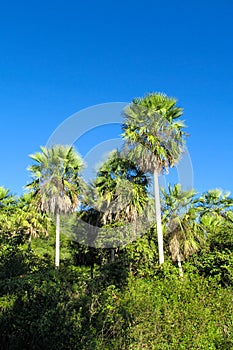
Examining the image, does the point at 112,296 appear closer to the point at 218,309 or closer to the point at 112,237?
the point at 218,309

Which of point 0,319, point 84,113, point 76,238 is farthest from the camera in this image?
point 76,238

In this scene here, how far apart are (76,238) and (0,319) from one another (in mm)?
17870

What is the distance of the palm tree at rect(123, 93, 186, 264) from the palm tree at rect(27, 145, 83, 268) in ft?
12.9

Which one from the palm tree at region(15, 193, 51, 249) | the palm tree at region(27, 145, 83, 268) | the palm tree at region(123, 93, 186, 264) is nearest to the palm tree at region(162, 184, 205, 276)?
the palm tree at region(123, 93, 186, 264)

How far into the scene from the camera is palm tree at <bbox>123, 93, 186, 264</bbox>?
1875 centimetres

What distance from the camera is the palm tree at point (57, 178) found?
20.5 meters

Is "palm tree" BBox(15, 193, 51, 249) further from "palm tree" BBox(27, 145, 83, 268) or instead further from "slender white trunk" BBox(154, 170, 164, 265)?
"slender white trunk" BBox(154, 170, 164, 265)

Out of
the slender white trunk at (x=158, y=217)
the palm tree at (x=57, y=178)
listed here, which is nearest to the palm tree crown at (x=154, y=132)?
the slender white trunk at (x=158, y=217)

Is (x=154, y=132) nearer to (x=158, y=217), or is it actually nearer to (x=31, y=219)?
(x=158, y=217)

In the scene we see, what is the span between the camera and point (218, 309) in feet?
32.0

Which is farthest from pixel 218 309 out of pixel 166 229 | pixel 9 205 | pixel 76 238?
pixel 9 205

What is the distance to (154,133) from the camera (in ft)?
62.2

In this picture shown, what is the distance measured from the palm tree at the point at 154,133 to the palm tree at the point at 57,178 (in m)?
3.93

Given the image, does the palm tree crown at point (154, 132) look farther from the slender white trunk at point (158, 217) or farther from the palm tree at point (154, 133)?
the slender white trunk at point (158, 217)
